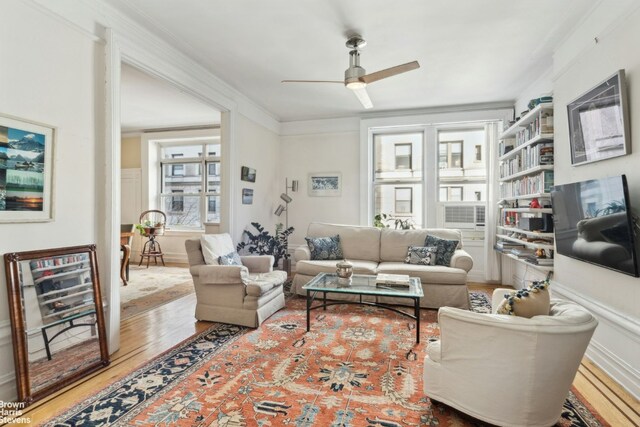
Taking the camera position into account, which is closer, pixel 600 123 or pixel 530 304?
pixel 530 304

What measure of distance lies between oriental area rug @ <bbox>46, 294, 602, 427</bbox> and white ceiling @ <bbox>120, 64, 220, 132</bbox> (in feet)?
9.40

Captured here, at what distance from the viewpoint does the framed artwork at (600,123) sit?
84.3 inches

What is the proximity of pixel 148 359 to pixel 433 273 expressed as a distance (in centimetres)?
302

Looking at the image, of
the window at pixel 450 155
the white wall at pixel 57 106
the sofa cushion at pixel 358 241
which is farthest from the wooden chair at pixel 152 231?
the window at pixel 450 155

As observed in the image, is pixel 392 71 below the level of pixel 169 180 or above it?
above

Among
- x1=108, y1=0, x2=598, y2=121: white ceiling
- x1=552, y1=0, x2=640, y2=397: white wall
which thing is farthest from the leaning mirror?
x1=552, y1=0, x2=640, y2=397: white wall

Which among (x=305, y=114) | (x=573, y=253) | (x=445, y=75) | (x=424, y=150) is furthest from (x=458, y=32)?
→ (x=305, y=114)

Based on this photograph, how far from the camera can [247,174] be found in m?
4.88

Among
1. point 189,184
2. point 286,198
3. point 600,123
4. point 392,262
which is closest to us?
point 600,123

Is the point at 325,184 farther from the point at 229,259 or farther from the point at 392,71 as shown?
the point at 392,71

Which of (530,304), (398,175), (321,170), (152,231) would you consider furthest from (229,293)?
(152,231)

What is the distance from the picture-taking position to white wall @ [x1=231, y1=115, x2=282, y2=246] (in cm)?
468

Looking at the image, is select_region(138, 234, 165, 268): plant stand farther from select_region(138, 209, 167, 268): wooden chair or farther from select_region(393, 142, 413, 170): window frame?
select_region(393, 142, 413, 170): window frame

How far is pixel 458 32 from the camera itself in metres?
2.97
